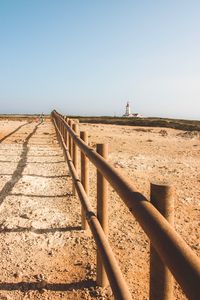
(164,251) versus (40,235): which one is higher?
(164,251)

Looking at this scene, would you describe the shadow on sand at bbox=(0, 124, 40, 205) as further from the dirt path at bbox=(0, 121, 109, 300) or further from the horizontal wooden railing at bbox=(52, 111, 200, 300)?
the horizontal wooden railing at bbox=(52, 111, 200, 300)

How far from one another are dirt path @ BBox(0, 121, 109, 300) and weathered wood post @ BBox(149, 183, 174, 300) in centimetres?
170

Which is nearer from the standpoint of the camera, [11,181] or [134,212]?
[134,212]

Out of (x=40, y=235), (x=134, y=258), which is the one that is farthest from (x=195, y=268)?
(x=40, y=235)

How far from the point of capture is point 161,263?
77.7 inches

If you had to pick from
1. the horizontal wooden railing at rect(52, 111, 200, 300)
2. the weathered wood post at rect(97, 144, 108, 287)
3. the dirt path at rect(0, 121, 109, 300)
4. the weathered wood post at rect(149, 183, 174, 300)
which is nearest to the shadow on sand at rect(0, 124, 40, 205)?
the dirt path at rect(0, 121, 109, 300)

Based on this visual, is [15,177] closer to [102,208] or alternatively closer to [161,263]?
[102,208]

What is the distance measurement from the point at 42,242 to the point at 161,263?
3.06 meters

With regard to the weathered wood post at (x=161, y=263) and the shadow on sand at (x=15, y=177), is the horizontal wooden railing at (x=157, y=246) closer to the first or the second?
the weathered wood post at (x=161, y=263)

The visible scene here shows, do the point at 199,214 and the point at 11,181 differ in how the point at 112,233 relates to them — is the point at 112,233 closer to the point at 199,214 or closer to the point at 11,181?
the point at 199,214

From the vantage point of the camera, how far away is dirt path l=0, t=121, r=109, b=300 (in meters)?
3.73

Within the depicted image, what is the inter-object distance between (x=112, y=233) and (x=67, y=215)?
3.11ft

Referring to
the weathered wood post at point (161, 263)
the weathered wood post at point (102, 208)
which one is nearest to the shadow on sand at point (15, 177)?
the weathered wood post at point (102, 208)

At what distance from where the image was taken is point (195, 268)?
4.08 feet
